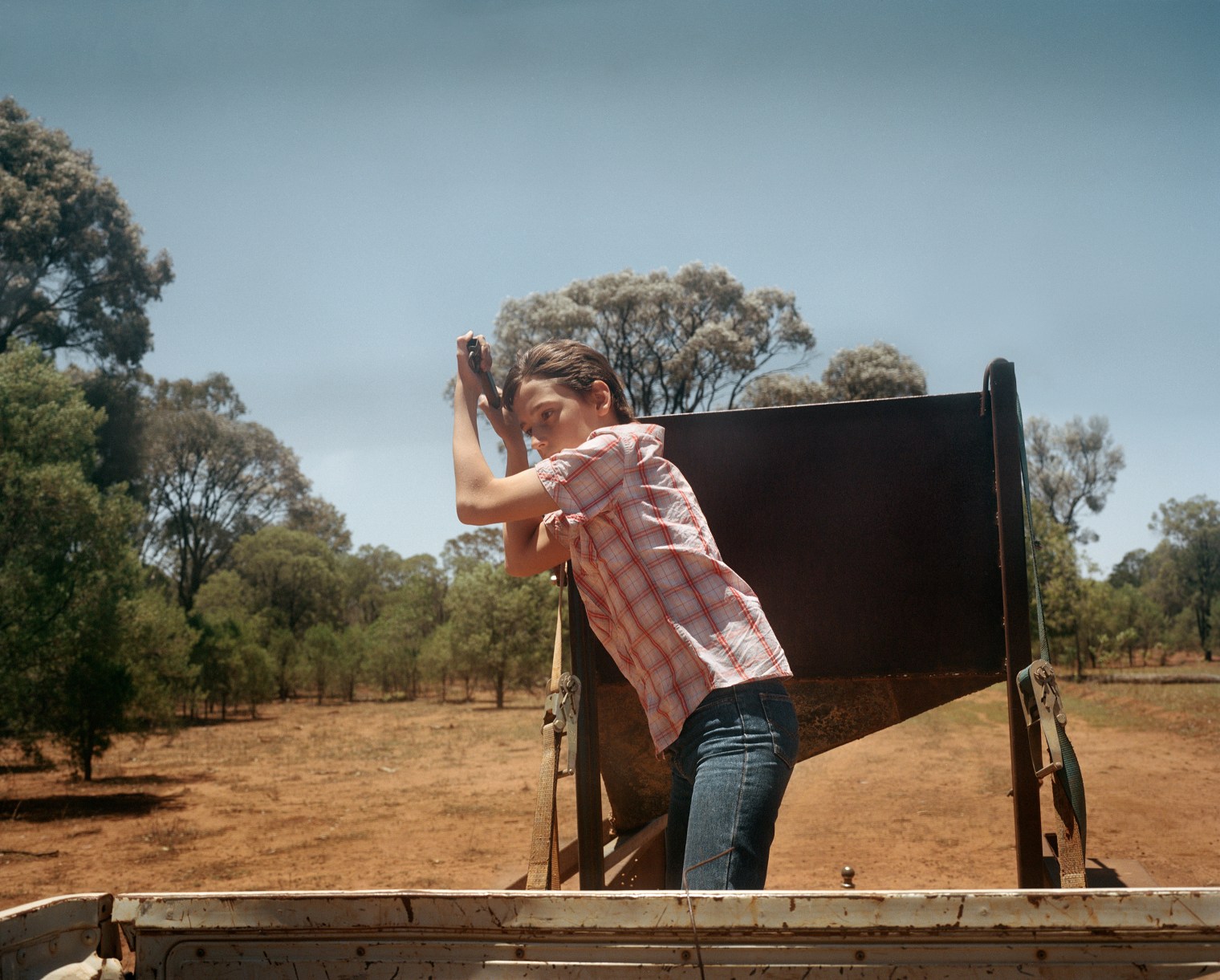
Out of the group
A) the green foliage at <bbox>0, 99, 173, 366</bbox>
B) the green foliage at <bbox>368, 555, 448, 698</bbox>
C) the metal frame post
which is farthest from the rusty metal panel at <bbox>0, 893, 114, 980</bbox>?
the green foliage at <bbox>368, 555, 448, 698</bbox>

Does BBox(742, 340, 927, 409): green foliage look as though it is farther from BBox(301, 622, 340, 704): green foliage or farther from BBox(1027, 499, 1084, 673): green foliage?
BBox(301, 622, 340, 704): green foliage

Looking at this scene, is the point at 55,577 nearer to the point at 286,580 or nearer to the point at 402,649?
the point at 402,649

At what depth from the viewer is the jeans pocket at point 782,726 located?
5.47 ft

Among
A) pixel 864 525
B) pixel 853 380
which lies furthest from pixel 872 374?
pixel 864 525

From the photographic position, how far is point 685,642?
172 centimetres

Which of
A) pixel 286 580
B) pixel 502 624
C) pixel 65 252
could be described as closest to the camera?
pixel 65 252

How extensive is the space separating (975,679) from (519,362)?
5.92 feet

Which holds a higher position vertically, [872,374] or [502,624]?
[872,374]

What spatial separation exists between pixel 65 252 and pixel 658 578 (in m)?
24.1

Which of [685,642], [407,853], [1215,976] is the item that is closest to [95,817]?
[407,853]

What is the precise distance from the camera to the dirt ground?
24.2 feet

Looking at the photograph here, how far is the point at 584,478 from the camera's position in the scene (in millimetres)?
1771

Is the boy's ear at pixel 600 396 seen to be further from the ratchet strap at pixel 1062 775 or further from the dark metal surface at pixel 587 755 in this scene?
the ratchet strap at pixel 1062 775

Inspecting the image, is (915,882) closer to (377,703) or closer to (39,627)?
(39,627)
